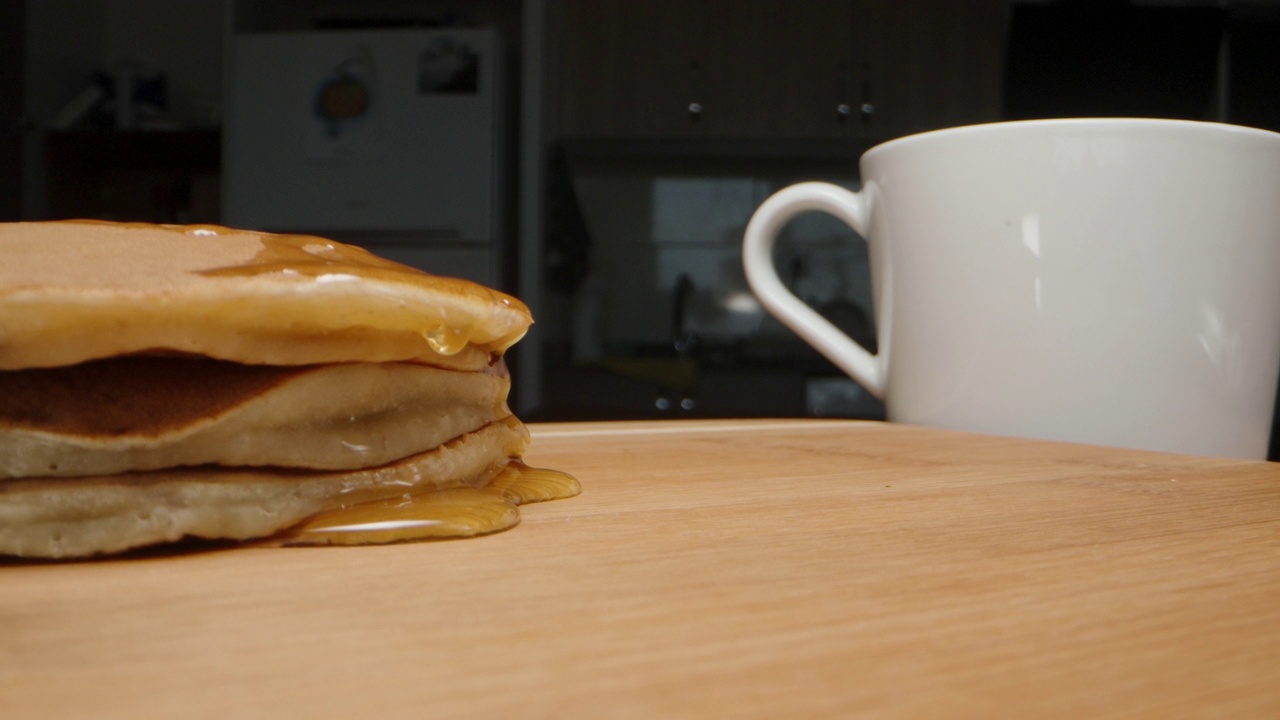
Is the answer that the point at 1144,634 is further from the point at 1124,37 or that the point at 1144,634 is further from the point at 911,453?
the point at 1124,37

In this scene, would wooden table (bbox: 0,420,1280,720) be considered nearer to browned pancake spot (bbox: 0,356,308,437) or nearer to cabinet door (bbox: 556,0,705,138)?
browned pancake spot (bbox: 0,356,308,437)

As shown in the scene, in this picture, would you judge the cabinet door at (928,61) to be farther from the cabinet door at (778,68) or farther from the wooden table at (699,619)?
the wooden table at (699,619)

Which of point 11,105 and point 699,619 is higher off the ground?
point 11,105

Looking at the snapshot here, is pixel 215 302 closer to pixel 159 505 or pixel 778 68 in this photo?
pixel 159 505

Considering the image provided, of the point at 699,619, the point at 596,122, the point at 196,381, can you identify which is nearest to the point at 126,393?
the point at 196,381

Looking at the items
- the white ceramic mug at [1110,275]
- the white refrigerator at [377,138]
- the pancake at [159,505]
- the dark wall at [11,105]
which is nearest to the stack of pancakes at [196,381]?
the pancake at [159,505]

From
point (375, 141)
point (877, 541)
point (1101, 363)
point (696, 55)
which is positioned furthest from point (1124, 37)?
point (877, 541)

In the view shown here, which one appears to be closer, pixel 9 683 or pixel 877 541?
pixel 9 683
